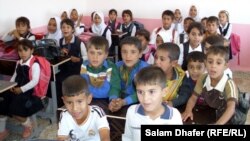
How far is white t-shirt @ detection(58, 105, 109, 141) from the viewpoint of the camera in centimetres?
161

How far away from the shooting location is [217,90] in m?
1.89

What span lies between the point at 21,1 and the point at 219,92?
3575 millimetres

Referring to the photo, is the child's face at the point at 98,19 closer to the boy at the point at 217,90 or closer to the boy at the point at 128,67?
the boy at the point at 128,67

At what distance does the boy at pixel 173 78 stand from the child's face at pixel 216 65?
21 cm

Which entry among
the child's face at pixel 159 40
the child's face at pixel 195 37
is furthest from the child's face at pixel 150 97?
the child's face at pixel 159 40

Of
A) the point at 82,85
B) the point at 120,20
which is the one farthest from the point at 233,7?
the point at 82,85

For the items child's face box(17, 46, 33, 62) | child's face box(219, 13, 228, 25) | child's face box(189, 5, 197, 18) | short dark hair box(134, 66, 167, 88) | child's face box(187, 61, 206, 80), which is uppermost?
child's face box(189, 5, 197, 18)

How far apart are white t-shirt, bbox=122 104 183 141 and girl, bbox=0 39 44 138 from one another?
5.18ft

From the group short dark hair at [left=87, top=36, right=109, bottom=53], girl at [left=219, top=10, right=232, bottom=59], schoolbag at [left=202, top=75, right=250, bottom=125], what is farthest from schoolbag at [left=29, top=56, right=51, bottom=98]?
girl at [left=219, top=10, right=232, bottom=59]

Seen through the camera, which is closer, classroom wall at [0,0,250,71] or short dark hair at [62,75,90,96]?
short dark hair at [62,75,90,96]

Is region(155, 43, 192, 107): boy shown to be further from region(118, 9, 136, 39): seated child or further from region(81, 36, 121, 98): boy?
region(118, 9, 136, 39): seated child

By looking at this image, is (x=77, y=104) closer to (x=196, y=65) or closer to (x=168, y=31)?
(x=196, y=65)

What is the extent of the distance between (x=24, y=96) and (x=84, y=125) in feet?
4.81

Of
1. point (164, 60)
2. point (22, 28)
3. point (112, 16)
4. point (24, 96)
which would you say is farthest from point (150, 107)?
point (112, 16)
